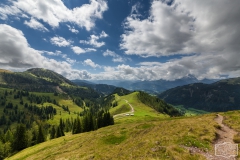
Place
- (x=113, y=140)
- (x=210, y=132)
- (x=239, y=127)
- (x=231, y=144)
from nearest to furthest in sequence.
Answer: (x=231, y=144) < (x=210, y=132) < (x=239, y=127) < (x=113, y=140)

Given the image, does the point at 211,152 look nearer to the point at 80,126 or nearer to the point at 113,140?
the point at 113,140

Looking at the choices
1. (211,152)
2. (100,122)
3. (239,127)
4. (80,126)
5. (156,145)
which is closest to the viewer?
(211,152)

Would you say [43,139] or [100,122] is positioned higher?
[100,122]

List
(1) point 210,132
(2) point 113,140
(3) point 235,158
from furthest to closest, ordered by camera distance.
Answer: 1. (2) point 113,140
2. (1) point 210,132
3. (3) point 235,158

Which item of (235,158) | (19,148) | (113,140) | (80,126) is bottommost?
(19,148)

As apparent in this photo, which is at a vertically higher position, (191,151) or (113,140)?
(191,151)

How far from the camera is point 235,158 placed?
1838cm

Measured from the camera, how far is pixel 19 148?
86.1m

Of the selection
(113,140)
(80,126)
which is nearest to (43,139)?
Result: (80,126)

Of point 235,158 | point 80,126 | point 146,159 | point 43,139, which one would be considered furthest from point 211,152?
point 43,139

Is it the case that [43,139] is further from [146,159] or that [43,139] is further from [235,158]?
[235,158]

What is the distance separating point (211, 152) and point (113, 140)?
27653 mm

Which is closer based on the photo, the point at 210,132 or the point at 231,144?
the point at 231,144

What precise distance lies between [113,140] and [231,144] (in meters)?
29.1
